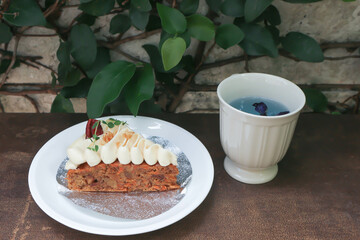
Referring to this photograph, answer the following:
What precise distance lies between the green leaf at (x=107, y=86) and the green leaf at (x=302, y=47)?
36 centimetres

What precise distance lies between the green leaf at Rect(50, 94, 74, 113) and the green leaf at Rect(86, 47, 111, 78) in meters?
0.10

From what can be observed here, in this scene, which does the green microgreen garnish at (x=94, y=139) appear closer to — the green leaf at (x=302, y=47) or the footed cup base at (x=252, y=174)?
the footed cup base at (x=252, y=174)

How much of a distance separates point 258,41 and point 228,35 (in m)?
0.07

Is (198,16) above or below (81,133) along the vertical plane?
above

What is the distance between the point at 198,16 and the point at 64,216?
1.50 ft

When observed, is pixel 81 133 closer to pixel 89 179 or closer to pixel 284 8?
pixel 89 179

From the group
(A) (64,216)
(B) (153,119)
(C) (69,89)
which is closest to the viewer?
(A) (64,216)

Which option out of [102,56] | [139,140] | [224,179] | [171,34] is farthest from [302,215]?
[102,56]

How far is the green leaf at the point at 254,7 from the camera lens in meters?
0.76

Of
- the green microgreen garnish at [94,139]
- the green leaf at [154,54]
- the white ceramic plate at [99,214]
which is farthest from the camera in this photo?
the green leaf at [154,54]

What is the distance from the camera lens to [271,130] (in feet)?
2.15

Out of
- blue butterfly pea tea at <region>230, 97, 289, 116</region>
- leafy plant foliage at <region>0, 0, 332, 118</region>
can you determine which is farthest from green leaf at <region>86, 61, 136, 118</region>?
blue butterfly pea tea at <region>230, 97, 289, 116</region>

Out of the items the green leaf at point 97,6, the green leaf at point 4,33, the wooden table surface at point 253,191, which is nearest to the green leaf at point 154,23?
the green leaf at point 97,6

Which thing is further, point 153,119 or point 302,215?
point 153,119
